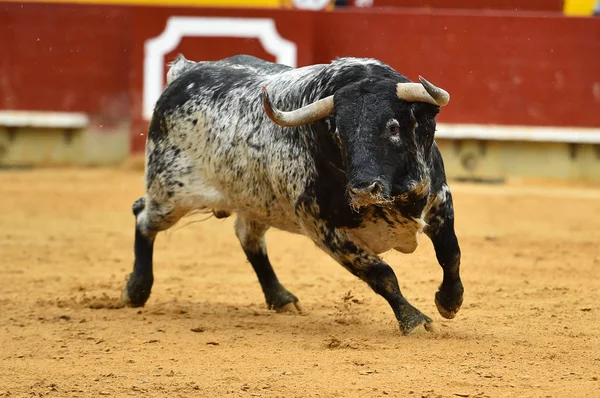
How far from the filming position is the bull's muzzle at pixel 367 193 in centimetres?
375

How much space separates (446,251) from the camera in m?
4.32

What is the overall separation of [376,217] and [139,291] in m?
1.47

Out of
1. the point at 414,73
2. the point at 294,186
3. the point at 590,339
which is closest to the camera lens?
the point at 590,339

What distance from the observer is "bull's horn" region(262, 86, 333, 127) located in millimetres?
4098

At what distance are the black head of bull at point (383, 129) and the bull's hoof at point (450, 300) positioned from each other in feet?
1.47

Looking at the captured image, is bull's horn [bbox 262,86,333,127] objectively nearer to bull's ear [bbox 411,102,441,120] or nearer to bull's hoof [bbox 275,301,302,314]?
bull's ear [bbox 411,102,441,120]

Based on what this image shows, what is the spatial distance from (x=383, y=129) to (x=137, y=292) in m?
1.77

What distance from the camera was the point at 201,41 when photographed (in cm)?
1014

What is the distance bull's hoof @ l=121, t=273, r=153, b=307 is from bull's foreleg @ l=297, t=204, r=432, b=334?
1.22 metres

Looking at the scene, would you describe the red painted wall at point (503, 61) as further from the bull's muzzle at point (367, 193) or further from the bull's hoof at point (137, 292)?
the bull's muzzle at point (367, 193)

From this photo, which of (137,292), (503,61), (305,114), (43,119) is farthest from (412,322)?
(43,119)

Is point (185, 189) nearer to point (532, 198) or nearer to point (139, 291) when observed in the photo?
point (139, 291)

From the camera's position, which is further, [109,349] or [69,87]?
[69,87]

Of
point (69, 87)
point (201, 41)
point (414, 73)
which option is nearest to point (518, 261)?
point (414, 73)
